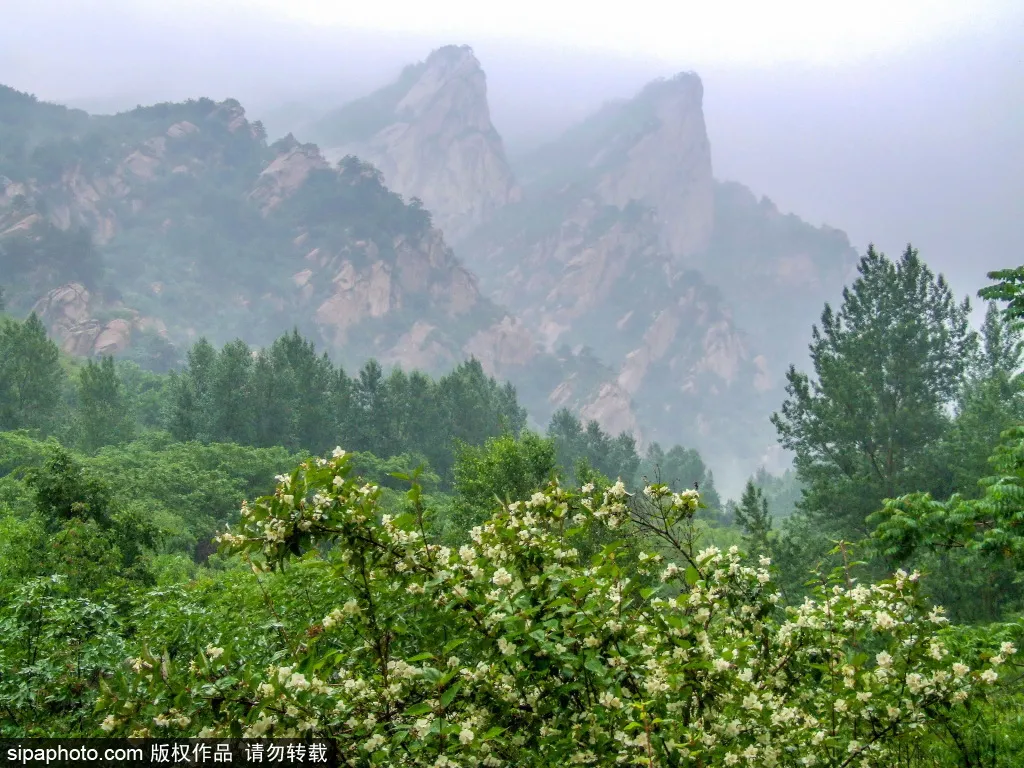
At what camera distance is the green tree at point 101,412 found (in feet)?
160

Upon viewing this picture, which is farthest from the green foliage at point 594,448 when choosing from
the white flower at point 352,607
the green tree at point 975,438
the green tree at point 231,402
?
the white flower at point 352,607

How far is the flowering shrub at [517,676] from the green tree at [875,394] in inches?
1020

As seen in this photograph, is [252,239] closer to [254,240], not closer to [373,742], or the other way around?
[254,240]

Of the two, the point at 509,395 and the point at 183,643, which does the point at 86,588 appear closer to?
the point at 183,643

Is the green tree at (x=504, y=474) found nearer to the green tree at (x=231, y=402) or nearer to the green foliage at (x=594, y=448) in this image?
the green tree at (x=231, y=402)

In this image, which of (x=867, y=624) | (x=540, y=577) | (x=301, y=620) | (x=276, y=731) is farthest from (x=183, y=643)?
(x=867, y=624)

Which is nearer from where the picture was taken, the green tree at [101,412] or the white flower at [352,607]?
the white flower at [352,607]

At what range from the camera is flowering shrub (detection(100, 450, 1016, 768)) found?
3352mm

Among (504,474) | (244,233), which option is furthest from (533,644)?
(244,233)

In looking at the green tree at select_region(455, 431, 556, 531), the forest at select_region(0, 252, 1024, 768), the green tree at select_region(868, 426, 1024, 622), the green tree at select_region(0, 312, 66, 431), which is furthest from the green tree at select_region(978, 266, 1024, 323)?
the green tree at select_region(0, 312, 66, 431)

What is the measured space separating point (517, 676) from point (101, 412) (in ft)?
185

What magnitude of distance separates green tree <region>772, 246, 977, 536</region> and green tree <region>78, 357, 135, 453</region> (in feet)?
154

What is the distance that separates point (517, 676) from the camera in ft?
11.8

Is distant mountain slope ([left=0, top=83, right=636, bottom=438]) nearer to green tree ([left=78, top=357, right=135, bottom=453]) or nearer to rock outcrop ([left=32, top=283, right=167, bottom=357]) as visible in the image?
rock outcrop ([left=32, top=283, right=167, bottom=357])
